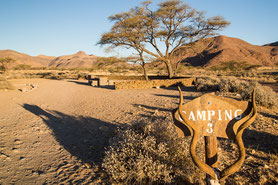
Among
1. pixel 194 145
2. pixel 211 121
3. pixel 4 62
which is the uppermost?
pixel 4 62

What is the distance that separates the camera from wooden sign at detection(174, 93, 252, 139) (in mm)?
1740

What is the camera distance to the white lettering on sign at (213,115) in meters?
1.75

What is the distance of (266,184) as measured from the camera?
2.45m

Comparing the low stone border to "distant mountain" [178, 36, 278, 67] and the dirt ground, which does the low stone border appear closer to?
the dirt ground

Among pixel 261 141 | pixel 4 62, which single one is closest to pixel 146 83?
pixel 261 141

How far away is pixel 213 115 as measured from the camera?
1811mm

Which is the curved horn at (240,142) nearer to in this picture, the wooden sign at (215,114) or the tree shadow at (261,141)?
the wooden sign at (215,114)

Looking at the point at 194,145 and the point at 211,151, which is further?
the point at 211,151

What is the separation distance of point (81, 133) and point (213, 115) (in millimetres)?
4045

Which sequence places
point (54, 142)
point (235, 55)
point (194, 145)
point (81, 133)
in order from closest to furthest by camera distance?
point (194, 145) < point (54, 142) < point (81, 133) < point (235, 55)

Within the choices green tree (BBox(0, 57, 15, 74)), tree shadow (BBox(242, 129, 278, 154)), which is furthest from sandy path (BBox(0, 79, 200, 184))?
green tree (BBox(0, 57, 15, 74))

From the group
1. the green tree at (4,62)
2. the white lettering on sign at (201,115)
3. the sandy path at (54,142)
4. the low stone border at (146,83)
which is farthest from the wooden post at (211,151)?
the green tree at (4,62)

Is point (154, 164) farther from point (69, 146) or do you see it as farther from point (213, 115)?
point (69, 146)

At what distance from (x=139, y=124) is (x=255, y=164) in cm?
247
